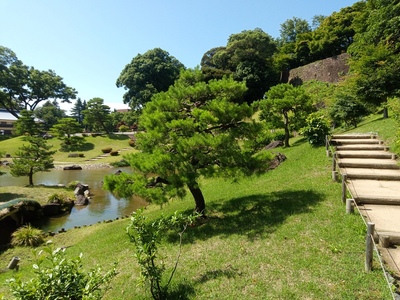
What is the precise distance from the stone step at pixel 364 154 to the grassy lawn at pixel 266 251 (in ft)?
4.36

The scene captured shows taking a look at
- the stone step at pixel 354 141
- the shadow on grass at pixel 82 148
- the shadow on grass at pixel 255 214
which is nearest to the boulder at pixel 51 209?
the shadow on grass at pixel 255 214

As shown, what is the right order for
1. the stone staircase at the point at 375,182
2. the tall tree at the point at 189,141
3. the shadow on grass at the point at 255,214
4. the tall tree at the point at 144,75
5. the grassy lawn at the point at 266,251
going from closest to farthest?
the grassy lawn at the point at 266,251
the stone staircase at the point at 375,182
the shadow on grass at the point at 255,214
the tall tree at the point at 189,141
the tall tree at the point at 144,75

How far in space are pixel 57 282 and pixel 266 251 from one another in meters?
4.58

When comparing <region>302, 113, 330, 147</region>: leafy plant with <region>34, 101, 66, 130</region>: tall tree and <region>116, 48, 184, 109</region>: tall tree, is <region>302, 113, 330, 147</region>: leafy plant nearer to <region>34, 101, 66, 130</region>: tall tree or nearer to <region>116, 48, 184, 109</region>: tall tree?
<region>116, 48, 184, 109</region>: tall tree

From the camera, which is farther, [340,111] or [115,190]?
[340,111]

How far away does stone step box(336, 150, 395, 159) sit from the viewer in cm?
1044

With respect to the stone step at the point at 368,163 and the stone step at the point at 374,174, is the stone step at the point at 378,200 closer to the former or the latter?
the stone step at the point at 374,174

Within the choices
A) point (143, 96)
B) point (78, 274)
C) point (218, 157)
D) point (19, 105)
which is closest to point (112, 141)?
point (143, 96)

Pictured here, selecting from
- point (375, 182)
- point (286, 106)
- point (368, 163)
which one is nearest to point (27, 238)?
point (375, 182)

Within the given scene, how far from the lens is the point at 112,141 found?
1630 inches

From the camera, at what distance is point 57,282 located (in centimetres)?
330

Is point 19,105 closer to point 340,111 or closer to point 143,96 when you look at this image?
point 143,96

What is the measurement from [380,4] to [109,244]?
88.1ft

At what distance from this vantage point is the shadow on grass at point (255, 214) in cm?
756
